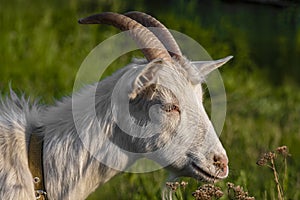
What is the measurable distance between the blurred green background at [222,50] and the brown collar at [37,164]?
373 cm

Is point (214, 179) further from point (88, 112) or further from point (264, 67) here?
point (264, 67)

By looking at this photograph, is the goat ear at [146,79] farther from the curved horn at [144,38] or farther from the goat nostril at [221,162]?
the goat nostril at [221,162]

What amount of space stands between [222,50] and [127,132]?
29.7 feet

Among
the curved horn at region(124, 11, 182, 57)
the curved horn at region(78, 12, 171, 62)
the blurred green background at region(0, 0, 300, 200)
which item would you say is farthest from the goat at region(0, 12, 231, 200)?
the blurred green background at region(0, 0, 300, 200)

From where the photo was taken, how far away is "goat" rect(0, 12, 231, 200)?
16.0ft

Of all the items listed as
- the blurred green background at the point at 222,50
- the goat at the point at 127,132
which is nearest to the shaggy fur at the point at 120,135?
the goat at the point at 127,132

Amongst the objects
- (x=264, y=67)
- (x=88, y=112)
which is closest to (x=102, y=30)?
(x=264, y=67)

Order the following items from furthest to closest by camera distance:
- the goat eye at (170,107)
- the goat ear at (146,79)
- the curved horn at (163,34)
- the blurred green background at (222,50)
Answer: the blurred green background at (222,50)
the curved horn at (163,34)
the goat eye at (170,107)
the goat ear at (146,79)

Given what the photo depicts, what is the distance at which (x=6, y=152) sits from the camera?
486cm

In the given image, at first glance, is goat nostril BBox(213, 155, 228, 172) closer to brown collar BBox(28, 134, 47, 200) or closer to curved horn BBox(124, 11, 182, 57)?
curved horn BBox(124, 11, 182, 57)

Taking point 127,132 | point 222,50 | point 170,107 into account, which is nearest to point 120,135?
point 127,132

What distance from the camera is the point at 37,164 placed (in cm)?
489

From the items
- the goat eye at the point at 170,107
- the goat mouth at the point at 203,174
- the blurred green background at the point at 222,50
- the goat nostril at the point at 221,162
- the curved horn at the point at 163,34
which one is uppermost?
the curved horn at the point at 163,34

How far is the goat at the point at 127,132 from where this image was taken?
4.88m
